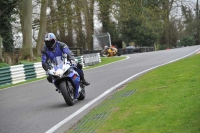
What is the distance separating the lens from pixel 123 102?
10.3 m

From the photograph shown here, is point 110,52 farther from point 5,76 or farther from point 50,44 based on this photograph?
point 50,44

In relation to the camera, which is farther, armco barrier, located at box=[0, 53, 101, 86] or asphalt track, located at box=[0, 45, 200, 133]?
armco barrier, located at box=[0, 53, 101, 86]

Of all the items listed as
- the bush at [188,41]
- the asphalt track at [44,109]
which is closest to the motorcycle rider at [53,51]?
the asphalt track at [44,109]

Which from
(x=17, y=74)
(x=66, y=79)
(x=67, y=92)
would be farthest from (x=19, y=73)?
(x=67, y=92)

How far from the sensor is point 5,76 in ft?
69.5

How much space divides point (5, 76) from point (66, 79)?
1048 centimetres

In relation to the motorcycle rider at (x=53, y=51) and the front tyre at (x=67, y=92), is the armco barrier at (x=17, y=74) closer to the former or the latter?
the motorcycle rider at (x=53, y=51)

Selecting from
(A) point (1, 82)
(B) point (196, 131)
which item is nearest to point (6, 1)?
(A) point (1, 82)

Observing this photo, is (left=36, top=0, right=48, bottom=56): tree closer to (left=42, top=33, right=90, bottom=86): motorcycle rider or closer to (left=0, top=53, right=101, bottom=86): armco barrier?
(left=0, top=53, right=101, bottom=86): armco barrier

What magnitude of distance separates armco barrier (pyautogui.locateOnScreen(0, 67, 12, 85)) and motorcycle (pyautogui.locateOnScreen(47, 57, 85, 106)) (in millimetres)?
9875

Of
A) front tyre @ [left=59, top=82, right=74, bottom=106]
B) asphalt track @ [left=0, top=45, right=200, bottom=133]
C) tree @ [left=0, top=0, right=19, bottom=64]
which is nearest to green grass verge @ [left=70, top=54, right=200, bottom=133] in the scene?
asphalt track @ [left=0, top=45, right=200, bottom=133]

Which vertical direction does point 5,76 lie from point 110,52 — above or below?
above

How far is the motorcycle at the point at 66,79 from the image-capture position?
1103 centimetres

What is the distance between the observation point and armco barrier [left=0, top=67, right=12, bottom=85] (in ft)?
68.6
